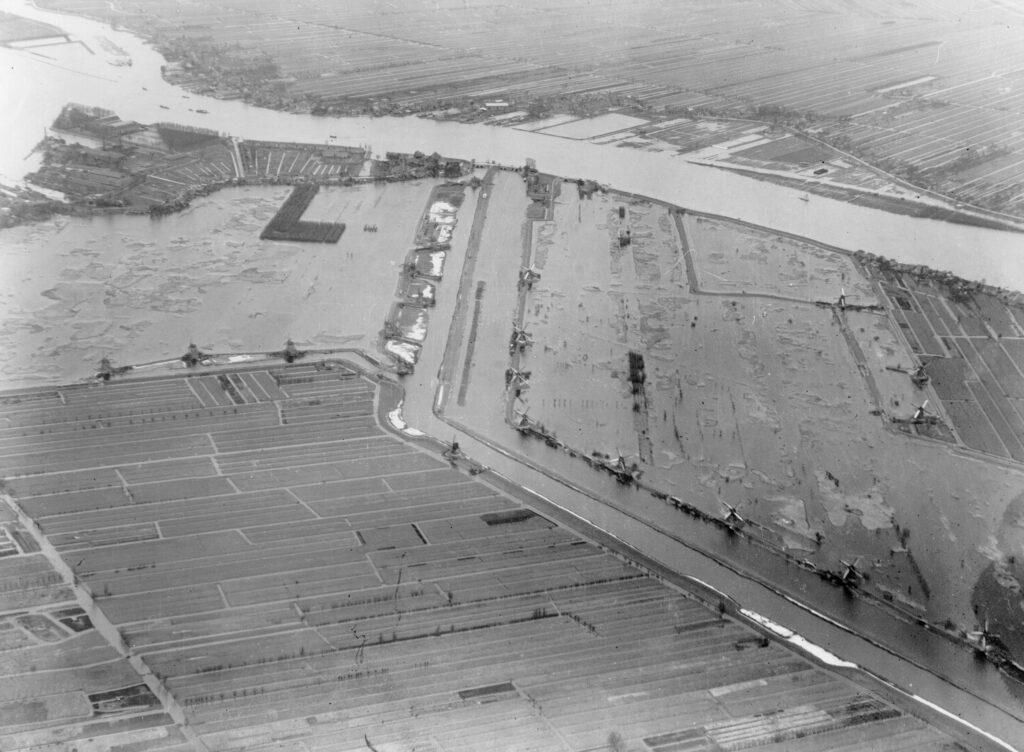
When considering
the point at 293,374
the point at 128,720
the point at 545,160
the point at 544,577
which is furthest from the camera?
the point at 545,160

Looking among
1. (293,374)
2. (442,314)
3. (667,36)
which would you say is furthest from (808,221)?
(667,36)

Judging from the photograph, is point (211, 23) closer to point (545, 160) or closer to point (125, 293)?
point (545, 160)

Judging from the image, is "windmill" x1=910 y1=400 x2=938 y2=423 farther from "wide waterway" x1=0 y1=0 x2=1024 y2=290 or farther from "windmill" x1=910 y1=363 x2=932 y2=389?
"wide waterway" x1=0 y1=0 x2=1024 y2=290

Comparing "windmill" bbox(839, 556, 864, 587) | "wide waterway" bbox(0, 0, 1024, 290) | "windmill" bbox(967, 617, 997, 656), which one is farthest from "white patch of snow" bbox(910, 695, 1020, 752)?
"wide waterway" bbox(0, 0, 1024, 290)

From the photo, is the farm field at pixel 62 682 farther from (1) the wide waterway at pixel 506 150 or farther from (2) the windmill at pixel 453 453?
(1) the wide waterway at pixel 506 150

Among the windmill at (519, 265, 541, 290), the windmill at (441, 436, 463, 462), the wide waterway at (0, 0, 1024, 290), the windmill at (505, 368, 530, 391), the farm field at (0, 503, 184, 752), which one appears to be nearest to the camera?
the farm field at (0, 503, 184, 752)

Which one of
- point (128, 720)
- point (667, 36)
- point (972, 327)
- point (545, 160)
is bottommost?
point (128, 720)

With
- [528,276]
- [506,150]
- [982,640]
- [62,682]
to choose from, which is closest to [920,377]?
[982,640]

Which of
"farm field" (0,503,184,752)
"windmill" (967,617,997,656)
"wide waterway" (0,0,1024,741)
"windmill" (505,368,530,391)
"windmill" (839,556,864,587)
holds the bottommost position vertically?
"windmill" (967,617,997,656)
